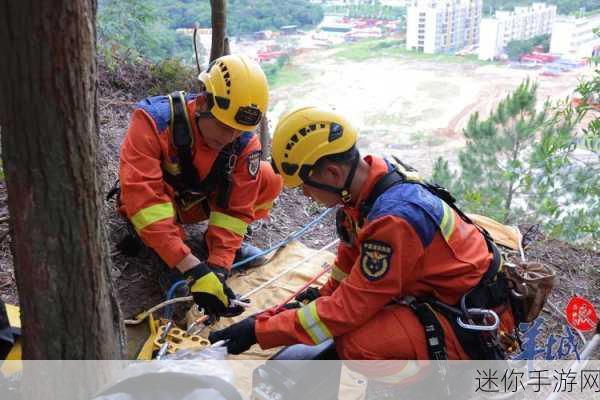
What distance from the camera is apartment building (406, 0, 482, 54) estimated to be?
762 cm

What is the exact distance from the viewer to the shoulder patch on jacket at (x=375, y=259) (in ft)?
7.36

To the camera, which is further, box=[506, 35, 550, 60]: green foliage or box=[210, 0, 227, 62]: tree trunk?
box=[506, 35, 550, 60]: green foliage

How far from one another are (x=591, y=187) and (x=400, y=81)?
3.24 m

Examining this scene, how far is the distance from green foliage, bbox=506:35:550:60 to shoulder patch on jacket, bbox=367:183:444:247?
623cm

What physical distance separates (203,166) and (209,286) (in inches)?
29.9

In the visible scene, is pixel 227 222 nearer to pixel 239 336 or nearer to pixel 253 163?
pixel 253 163

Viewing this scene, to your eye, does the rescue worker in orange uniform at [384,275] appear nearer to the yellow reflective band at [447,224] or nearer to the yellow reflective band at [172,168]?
the yellow reflective band at [447,224]

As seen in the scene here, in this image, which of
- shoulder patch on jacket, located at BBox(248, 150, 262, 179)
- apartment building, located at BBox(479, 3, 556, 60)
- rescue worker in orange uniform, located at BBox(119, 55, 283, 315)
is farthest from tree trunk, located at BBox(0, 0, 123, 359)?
apartment building, located at BBox(479, 3, 556, 60)

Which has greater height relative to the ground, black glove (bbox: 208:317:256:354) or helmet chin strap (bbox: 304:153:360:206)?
helmet chin strap (bbox: 304:153:360:206)

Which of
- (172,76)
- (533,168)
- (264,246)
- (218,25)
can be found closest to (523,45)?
(533,168)

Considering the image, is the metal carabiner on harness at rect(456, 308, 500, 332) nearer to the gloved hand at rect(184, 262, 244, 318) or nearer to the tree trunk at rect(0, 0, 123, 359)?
the gloved hand at rect(184, 262, 244, 318)

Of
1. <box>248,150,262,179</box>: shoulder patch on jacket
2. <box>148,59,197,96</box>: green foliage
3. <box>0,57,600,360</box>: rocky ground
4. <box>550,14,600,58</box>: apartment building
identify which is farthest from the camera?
<box>148,59,197,96</box>: green foliage

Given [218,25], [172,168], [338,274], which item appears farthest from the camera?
[218,25]

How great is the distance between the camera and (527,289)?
2.53 metres
